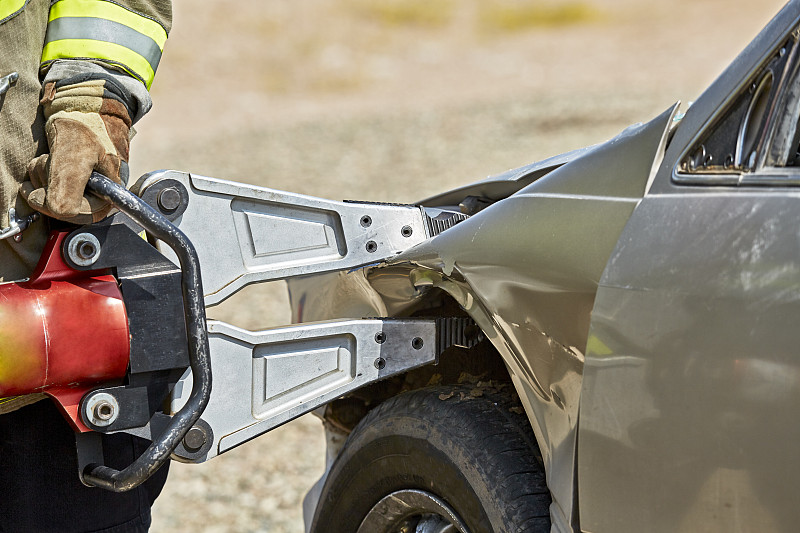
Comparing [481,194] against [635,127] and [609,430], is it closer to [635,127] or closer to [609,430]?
[635,127]

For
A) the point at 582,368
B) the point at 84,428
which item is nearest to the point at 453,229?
the point at 582,368

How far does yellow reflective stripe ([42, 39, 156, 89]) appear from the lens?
218 cm

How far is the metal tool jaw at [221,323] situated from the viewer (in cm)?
200

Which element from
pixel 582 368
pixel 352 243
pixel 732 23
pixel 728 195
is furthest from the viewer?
pixel 732 23

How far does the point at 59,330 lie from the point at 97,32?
0.72 metres

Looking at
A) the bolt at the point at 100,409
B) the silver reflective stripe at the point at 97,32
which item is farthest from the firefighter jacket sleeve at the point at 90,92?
the bolt at the point at 100,409

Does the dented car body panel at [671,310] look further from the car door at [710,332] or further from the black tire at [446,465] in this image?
the black tire at [446,465]

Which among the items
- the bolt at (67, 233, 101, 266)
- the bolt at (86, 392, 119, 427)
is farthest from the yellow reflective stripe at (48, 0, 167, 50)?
the bolt at (86, 392, 119, 427)

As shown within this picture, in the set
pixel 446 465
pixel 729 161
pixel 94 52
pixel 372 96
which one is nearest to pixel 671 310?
pixel 729 161

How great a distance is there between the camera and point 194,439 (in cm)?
219

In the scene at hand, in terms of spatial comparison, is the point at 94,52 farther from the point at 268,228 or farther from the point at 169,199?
the point at 268,228

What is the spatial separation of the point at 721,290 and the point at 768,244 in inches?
3.8

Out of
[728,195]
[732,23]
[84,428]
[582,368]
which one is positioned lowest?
[84,428]

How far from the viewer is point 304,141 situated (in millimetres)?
13039
